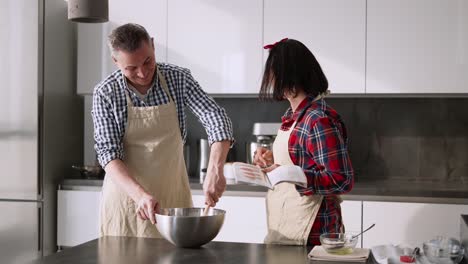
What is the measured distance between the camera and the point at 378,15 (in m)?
3.92

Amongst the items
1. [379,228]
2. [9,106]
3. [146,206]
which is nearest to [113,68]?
[9,106]

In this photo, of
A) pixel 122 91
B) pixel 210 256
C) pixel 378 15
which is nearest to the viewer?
pixel 210 256

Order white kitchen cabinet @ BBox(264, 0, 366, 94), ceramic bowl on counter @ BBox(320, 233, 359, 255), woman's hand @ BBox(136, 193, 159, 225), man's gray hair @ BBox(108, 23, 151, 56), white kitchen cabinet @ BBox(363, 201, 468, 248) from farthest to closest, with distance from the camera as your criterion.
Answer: white kitchen cabinet @ BBox(264, 0, 366, 94) < white kitchen cabinet @ BBox(363, 201, 468, 248) < man's gray hair @ BBox(108, 23, 151, 56) < woman's hand @ BBox(136, 193, 159, 225) < ceramic bowl on counter @ BBox(320, 233, 359, 255)

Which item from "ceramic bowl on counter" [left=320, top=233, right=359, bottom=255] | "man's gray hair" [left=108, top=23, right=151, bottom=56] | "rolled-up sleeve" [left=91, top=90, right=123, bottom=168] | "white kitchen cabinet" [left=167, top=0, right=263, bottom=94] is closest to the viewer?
"ceramic bowl on counter" [left=320, top=233, right=359, bottom=255]

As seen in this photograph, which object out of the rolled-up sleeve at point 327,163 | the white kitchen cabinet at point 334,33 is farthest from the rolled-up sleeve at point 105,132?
the white kitchen cabinet at point 334,33

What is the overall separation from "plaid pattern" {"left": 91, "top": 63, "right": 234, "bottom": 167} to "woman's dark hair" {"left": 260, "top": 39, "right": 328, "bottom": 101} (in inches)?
11.3

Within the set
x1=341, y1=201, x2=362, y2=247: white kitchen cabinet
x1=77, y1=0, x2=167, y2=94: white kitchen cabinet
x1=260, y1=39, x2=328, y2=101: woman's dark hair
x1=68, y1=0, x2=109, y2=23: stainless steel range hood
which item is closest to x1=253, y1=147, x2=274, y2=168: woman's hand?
x1=260, y1=39, x2=328, y2=101: woman's dark hair

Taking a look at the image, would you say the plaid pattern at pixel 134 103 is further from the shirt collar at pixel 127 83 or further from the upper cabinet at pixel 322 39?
the upper cabinet at pixel 322 39

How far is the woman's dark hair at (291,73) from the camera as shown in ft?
8.09

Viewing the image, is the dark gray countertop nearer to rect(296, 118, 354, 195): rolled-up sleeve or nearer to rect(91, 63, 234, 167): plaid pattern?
rect(296, 118, 354, 195): rolled-up sleeve

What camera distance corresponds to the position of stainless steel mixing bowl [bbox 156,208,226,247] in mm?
Answer: 2182

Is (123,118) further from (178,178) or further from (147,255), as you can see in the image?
(147,255)

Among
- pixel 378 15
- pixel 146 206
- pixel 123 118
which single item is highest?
pixel 378 15

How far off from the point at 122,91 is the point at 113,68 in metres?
1.65
